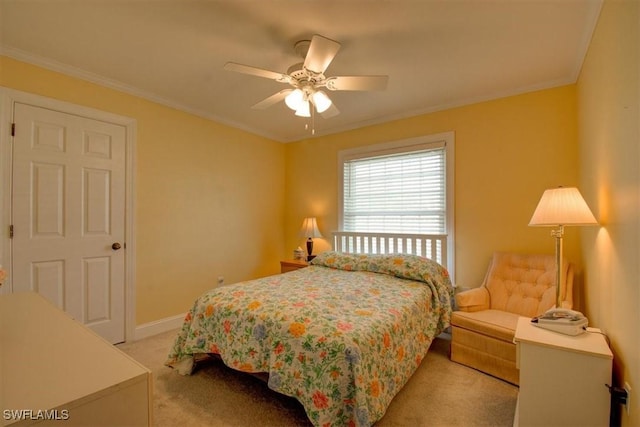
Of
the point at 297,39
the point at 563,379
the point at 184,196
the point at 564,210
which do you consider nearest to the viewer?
the point at 563,379

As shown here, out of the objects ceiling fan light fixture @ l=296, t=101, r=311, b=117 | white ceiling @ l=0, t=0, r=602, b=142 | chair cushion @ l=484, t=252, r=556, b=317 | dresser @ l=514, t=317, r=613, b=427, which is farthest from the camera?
chair cushion @ l=484, t=252, r=556, b=317

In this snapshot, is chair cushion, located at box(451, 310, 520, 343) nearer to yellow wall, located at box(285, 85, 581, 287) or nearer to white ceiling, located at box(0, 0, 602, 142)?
yellow wall, located at box(285, 85, 581, 287)

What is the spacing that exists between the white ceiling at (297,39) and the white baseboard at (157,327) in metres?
2.32

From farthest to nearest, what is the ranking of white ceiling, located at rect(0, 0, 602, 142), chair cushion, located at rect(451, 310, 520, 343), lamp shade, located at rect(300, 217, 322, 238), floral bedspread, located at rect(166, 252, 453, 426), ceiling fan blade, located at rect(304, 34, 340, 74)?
lamp shade, located at rect(300, 217, 322, 238) < chair cushion, located at rect(451, 310, 520, 343) < white ceiling, located at rect(0, 0, 602, 142) < ceiling fan blade, located at rect(304, 34, 340, 74) < floral bedspread, located at rect(166, 252, 453, 426)

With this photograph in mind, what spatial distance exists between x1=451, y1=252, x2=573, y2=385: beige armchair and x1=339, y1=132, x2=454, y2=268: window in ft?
1.96

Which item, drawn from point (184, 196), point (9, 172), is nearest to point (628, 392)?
point (184, 196)

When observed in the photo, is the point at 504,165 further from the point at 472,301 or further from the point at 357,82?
the point at 357,82

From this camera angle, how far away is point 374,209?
372 centimetres

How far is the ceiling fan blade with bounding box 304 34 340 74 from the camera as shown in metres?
1.65

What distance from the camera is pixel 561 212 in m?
1.71

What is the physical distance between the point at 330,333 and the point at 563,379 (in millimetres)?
1129

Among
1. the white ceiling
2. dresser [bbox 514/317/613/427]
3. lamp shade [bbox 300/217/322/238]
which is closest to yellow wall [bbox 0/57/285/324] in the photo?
the white ceiling

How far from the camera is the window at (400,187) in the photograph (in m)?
3.23

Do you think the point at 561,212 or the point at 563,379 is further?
the point at 561,212
